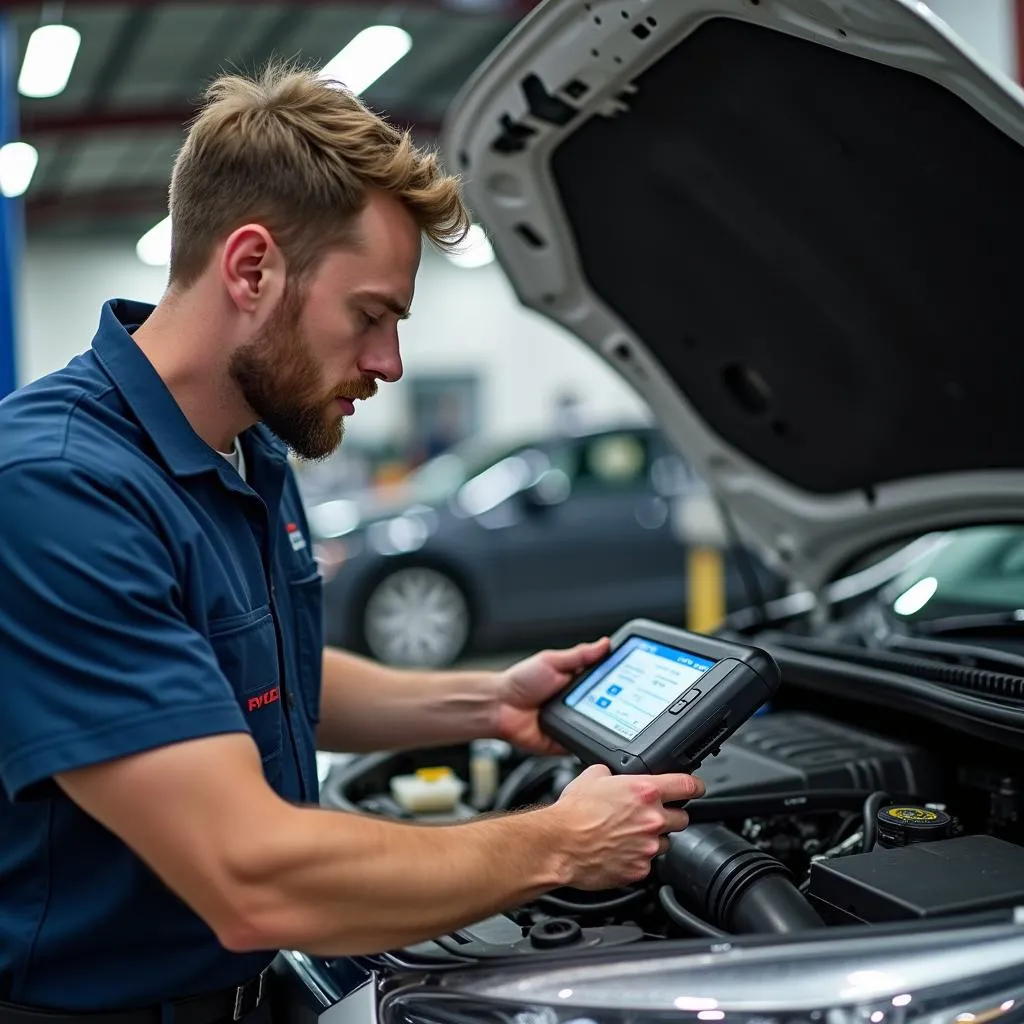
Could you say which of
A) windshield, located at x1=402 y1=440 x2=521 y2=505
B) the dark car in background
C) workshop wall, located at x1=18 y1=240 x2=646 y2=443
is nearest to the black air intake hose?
the dark car in background

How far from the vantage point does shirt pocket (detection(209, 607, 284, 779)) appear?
1.34 meters

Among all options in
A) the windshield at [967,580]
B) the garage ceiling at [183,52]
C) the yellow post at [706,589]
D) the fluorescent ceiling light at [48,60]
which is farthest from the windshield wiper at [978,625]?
the fluorescent ceiling light at [48,60]

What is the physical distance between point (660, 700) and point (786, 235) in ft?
2.73

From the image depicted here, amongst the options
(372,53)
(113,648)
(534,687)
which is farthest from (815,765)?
(372,53)

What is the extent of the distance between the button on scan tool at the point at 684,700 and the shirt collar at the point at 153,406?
1.96 feet

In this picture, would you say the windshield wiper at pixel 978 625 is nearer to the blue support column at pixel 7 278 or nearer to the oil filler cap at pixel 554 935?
the oil filler cap at pixel 554 935

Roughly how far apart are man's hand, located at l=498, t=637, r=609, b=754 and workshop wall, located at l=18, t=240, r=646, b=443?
15.0 meters

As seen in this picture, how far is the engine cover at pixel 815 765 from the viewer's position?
169 centimetres

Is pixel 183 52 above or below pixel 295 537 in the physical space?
above

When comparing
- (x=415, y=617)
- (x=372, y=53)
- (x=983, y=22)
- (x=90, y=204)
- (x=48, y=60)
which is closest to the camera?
(x=983, y=22)

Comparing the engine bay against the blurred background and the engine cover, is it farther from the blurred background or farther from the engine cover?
the blurred background

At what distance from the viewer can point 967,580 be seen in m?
2.30

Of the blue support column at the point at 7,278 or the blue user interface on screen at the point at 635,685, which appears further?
the blue support column at the point at 7,278

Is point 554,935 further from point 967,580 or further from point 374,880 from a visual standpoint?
point 967,580
